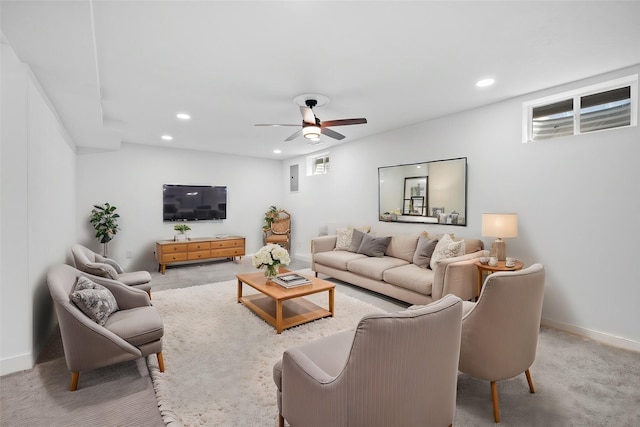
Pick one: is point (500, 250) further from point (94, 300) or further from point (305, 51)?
point (94, 300)

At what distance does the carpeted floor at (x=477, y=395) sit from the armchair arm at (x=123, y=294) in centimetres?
49

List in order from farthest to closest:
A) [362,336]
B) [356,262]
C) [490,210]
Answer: [356,262]
[490,210]
[362,336]

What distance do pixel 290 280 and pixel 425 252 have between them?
1852mm

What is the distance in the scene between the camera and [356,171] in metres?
5.79

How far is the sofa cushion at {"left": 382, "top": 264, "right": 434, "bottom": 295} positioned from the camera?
137 inches

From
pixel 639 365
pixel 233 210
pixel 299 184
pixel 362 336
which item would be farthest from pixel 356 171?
pixel 362 336

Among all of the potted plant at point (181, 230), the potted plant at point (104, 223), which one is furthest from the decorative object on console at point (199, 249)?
the potted plant at point (104, 223)

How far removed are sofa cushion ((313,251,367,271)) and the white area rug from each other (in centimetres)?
62

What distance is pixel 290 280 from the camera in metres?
3.54

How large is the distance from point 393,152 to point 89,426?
4747 mm

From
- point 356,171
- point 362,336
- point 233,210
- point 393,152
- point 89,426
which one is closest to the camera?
point 362,336

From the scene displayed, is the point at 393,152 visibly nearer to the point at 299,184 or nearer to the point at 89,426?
the point at 299,184

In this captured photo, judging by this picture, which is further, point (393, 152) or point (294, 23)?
point (393, 152)

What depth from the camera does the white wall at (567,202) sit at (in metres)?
2.82
